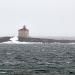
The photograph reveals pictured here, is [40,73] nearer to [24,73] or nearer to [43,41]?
[24,73]

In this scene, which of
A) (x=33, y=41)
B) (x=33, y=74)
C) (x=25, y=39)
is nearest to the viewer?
(x=33, y=74)

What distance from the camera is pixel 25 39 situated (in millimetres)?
136750

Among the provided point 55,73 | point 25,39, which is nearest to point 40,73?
point 55,73

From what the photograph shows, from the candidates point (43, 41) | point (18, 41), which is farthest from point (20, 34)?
point (43, 41)

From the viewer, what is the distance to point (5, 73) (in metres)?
32.3

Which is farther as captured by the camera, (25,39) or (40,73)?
(25,39)

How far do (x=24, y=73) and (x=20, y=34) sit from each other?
108253 mm

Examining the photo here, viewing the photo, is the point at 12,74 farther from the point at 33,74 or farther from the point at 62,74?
the point at 62,74

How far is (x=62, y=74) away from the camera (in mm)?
31750

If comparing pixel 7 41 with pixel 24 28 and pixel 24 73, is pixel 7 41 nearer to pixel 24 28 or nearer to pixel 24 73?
pixel 24 28

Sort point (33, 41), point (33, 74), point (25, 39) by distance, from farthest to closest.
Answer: point (33, 41), point (25, 39), point (33, 74)

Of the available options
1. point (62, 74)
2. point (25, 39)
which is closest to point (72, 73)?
point (62, 74)

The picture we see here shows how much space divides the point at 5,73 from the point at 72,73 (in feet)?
16.0

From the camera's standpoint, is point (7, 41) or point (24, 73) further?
point (7, 41)
